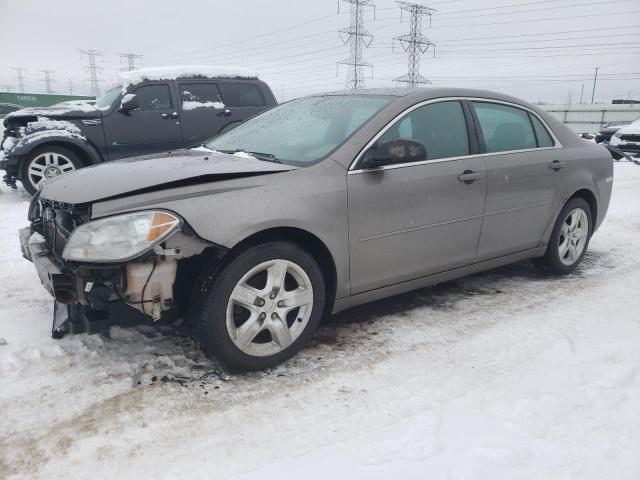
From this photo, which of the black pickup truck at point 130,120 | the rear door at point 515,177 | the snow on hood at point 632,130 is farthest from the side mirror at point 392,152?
the snow on hood at point 632,130

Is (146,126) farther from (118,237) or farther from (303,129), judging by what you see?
(118,237)

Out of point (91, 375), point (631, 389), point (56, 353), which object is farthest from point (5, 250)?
point (631, 389)

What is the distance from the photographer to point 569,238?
4.57 m

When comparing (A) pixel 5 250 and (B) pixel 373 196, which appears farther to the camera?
(A) pixel 5 250

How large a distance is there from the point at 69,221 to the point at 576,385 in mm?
2774

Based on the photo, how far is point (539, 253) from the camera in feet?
14.3

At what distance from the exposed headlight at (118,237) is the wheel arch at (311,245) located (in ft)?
1.34

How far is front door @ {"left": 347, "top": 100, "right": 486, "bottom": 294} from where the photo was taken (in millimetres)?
3121

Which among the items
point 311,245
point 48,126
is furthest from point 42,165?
point 311,245

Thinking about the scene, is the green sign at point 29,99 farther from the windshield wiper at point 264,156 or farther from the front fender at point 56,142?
the windshield wiper at point 264,156

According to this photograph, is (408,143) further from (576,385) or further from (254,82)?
(254,82)

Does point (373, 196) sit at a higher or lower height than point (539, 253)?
higher

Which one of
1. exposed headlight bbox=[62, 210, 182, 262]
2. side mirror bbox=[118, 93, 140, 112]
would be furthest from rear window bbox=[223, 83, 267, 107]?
exposed headlight bbox=[62, 210, 182, 262]

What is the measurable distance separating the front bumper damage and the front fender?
5470 millimetres
